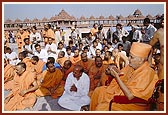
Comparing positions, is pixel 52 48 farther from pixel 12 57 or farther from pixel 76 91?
pixel 76 91

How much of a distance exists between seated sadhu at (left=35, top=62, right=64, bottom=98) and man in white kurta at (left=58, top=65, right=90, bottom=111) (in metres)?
0.12

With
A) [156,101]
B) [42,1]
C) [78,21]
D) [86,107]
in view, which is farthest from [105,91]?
[42,1]

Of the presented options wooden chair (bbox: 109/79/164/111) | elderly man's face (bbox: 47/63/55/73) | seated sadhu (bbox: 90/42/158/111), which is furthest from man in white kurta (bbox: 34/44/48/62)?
wooden chair (bbox: 109/79/164/111)

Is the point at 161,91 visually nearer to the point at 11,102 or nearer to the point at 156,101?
the point at 156,101

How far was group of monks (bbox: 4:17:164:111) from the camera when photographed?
541 cm

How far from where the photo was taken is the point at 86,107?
551 cm

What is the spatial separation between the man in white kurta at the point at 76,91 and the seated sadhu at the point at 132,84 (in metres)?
0.15

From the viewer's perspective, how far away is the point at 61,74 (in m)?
5.63

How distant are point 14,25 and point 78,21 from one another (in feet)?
2.98

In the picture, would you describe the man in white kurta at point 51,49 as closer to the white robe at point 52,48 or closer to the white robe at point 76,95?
the white robe at point 52,48

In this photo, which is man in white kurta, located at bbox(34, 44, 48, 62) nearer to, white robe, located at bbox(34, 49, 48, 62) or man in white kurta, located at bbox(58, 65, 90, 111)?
white robe, located at bbox(34, 49, 48, 62)

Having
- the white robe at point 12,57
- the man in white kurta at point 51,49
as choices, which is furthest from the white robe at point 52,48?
the white robe at point 12,57

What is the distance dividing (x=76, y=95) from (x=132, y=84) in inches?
32.3

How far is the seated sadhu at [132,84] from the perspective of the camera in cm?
524
